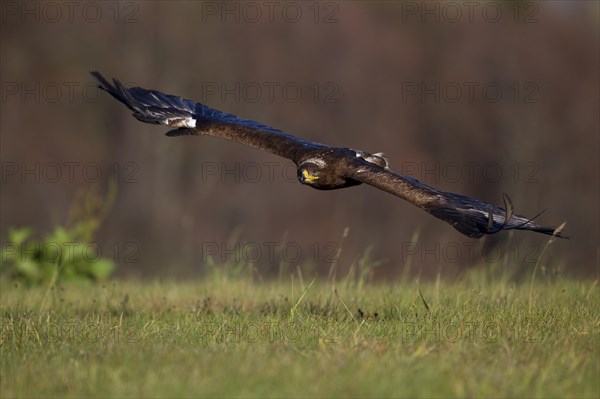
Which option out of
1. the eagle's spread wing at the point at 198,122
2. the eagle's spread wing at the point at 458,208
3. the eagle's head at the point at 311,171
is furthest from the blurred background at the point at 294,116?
the eagle's spread wing at the point at 458,208

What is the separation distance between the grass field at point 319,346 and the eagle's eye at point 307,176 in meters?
1.05

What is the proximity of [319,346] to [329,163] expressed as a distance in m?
2.68

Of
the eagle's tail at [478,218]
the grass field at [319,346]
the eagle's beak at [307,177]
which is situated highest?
the eagle's beak at [307,177]

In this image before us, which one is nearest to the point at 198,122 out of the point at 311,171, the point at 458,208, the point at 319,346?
the point at 311,171

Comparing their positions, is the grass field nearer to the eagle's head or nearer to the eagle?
the eagle

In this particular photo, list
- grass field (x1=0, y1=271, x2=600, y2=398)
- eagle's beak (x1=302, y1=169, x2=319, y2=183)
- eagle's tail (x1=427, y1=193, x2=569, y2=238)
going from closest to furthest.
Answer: grass field (x1=0, y1=271, x2=600, y2=398) < eagle's tail (x1=427, y1=193, x2=569, y2=238) < eagle's beak (x1=302, y1=169, x2=319, y2=183)

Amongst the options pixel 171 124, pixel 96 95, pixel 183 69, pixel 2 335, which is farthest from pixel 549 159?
pixel 2 335

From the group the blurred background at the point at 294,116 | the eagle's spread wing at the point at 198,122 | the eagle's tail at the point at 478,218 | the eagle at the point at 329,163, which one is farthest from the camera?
the blurred background at the point at 294,116

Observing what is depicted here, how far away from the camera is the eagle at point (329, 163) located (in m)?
6.49

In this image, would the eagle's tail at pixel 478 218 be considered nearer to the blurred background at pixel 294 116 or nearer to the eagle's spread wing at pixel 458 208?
the eagle's spread wing at pixel 458 208

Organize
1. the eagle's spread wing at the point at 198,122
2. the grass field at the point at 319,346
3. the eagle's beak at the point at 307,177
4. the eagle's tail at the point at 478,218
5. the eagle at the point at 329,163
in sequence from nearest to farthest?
1. the grass field at the point at 319,346
2. the eagle's tail at the point at 478,218
3. the eagle at the point at 329,163
4. the eagle's beak at the point at 307,177
5. the eagle's spread wing at the point at 198,122

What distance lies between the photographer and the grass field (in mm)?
4965

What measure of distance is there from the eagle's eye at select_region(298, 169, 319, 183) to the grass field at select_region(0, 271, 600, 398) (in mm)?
1050

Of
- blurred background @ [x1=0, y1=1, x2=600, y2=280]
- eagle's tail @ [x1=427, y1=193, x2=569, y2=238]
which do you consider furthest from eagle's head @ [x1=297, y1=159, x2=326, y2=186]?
blurred background @ [x1=0, y1=1, x2=600, y2=280]
